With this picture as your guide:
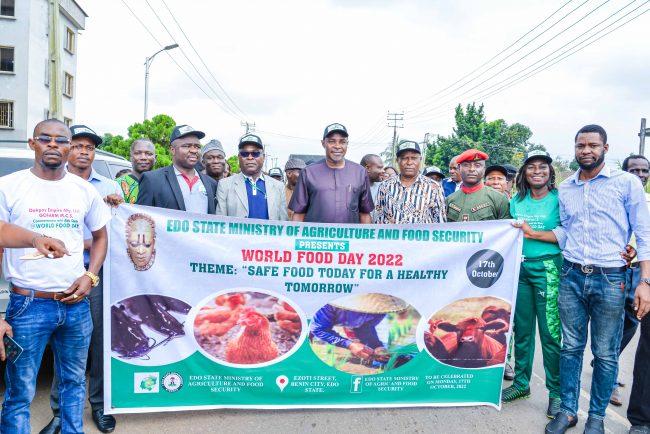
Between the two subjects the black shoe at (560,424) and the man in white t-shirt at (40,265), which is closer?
the man in white t-shirt at (40,265)

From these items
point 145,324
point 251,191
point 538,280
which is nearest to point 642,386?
point 538,280

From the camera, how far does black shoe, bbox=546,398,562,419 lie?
392cm

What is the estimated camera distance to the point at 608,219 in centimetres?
362

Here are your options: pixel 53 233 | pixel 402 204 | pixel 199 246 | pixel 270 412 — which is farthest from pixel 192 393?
pixel 402 204

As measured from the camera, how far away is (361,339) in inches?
151

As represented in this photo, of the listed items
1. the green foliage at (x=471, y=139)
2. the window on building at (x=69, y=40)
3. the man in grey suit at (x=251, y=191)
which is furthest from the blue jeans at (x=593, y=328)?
the green foliage at (x=471, y=139)

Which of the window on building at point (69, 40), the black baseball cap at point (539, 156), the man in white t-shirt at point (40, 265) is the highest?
the window on building at point (69, 40)

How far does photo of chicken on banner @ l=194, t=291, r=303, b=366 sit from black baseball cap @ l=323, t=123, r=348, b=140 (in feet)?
4.92

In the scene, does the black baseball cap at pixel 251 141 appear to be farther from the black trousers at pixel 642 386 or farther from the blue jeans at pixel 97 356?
the black trousers at pixel 642 386

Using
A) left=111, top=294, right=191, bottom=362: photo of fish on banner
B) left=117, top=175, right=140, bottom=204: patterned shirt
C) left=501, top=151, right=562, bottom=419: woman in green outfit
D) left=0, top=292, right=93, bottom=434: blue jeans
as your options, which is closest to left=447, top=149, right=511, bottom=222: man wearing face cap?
left=501, top=151, right=562, bottom=419: woman in green outfit

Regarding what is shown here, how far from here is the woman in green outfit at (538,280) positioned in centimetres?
399

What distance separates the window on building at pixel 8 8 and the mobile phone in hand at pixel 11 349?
89.2 feet

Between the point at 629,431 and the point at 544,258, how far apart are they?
1.43m

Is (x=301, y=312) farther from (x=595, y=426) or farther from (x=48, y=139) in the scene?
(x=595, y=426)
